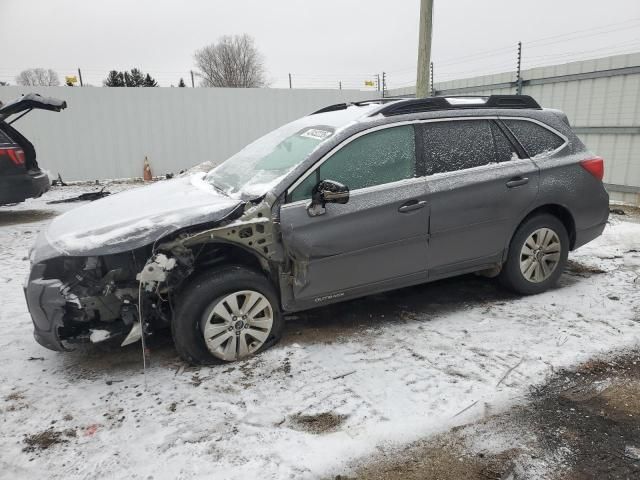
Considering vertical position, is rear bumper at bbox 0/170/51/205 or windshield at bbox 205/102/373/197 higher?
windshield at bbox 205/102/373/197

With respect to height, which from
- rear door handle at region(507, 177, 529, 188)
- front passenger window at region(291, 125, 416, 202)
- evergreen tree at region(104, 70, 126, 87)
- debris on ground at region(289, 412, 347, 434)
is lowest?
debris on ground at region(289, 412, 347, 434)

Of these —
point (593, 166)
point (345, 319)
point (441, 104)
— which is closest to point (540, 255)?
point (593, 166)

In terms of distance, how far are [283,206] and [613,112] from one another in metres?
8.08

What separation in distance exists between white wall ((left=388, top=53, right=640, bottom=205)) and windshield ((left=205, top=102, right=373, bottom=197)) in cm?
686

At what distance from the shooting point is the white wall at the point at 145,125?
39.7 feet

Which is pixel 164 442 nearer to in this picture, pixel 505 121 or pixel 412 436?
pixel 412 436

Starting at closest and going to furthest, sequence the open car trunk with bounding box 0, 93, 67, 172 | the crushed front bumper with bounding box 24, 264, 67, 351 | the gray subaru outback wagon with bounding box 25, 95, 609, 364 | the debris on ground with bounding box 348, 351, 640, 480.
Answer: the debris on ground with bounding box 348, 351, 640, 480 → the crushed front bumper with bounding box 24, 264, 67, 351 → the gray subaru outback wagon with bounding box 25, 95, 609, 364 → the open car trunk with bounding box 0, 93, 67, 172

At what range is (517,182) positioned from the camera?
158 inches

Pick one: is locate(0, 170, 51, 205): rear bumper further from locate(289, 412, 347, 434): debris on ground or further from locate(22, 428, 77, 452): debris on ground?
locate(289, 412, 347, 434): debris on ground

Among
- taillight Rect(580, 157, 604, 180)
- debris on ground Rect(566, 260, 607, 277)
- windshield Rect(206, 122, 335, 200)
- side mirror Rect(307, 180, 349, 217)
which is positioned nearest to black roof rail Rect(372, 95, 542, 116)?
windshield Rect(206, 122, 335, 200)

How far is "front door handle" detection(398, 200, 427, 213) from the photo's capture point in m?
3.61

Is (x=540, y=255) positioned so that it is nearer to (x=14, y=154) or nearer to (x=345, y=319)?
(x=345, y=319)

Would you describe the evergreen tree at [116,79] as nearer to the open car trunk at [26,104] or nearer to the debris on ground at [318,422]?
the open car trunk at [26,104]

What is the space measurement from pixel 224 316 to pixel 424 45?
18.4ft
